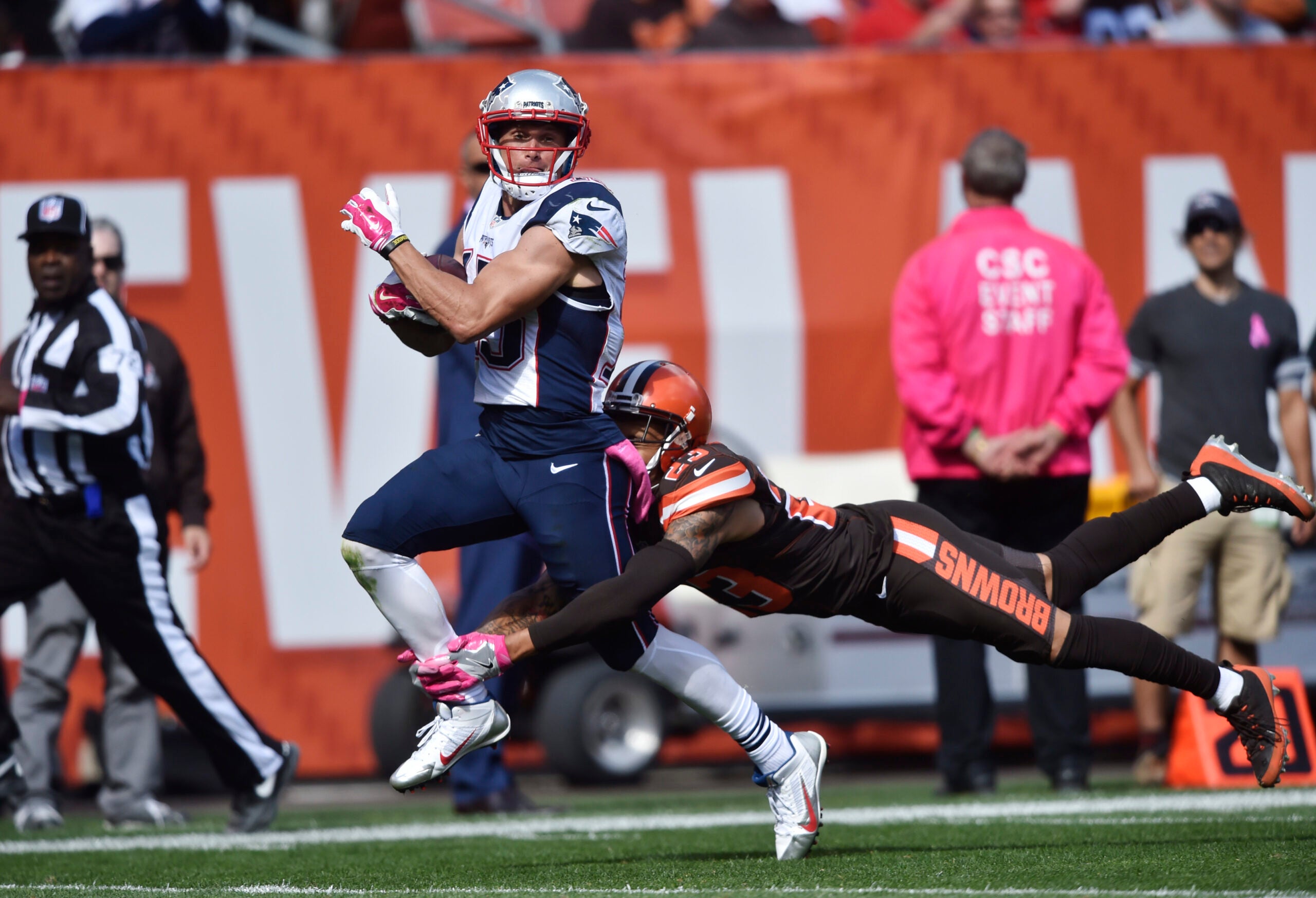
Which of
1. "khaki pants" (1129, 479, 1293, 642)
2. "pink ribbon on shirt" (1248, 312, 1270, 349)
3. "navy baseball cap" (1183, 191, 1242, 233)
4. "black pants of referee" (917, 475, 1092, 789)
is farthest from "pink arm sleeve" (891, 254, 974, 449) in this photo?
"pink ribbon on shirt" (1248, 312, 1270, 349)

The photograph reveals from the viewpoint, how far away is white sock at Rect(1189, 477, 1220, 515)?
4836 mm

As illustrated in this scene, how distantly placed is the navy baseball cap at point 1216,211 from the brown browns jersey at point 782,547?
2952 mm

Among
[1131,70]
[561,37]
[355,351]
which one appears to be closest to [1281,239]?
[1131,70]

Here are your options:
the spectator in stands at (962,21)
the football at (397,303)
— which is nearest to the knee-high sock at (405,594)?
the football at (397,303)

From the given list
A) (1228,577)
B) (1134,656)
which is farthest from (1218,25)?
(1134,656)

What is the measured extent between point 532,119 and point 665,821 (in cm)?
261

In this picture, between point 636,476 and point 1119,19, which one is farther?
point 1119,19

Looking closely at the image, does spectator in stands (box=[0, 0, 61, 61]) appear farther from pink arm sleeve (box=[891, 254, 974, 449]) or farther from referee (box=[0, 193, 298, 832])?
pink arm sleeve (box=[891, 254, 974, 449])

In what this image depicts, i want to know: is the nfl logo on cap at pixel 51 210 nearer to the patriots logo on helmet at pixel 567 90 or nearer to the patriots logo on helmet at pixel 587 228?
the patriots logo on helmet at pixel 567 90

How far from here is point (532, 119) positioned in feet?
14.9

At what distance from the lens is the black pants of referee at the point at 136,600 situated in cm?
581

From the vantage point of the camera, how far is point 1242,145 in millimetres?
9070

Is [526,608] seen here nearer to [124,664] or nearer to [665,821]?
[665,821]

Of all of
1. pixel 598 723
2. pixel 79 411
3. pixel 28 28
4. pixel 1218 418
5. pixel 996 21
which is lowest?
pixel 598 723
